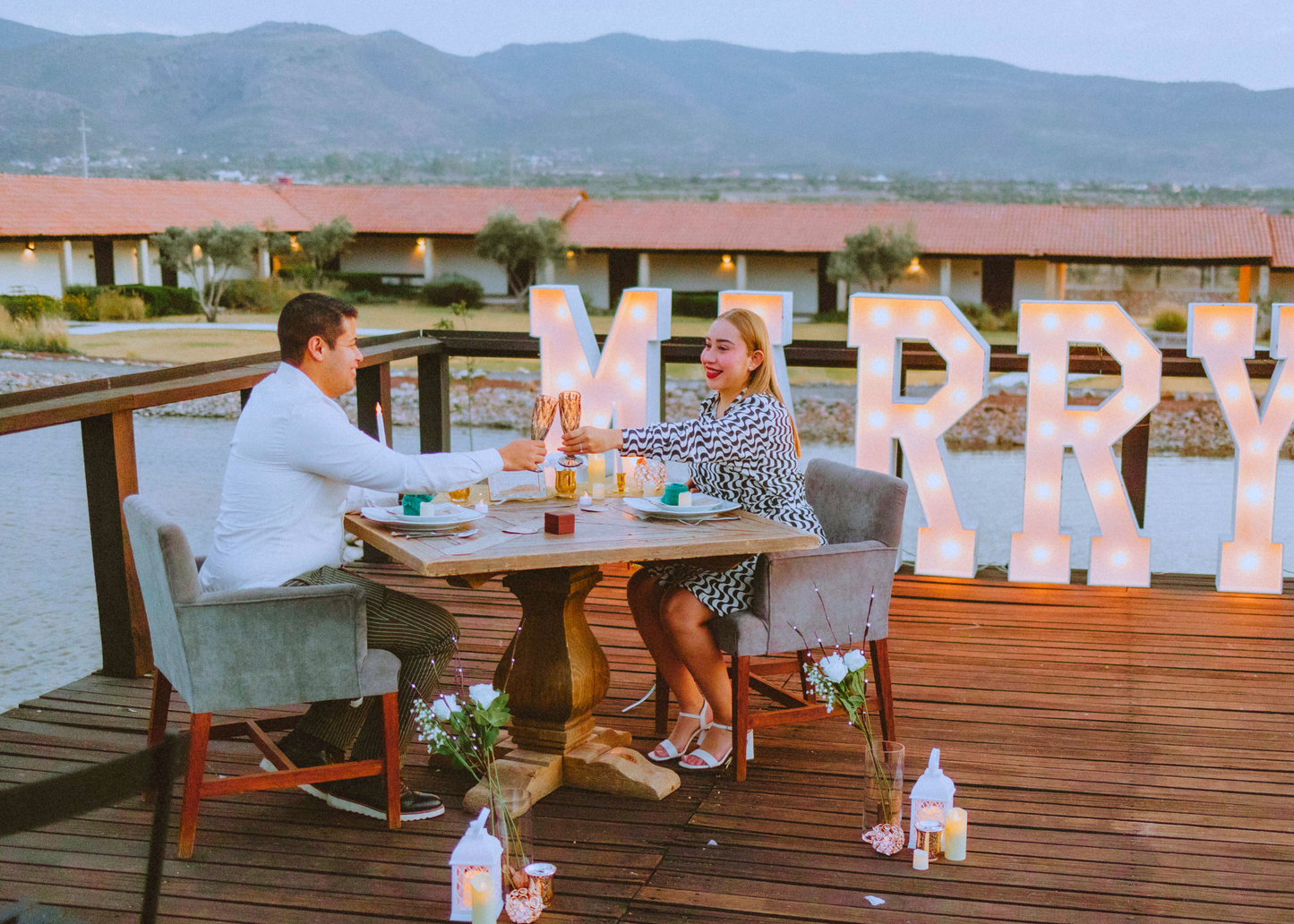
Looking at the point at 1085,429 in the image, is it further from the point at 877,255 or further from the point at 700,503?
the point at 877,255

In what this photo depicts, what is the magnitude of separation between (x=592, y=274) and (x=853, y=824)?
45966 millimetres

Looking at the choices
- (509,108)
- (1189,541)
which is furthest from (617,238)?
(509,108)

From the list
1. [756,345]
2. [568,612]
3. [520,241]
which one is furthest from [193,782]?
[520,241]

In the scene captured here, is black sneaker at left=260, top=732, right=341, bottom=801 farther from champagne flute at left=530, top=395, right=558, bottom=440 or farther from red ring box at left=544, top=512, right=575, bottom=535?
champagne flute at left=530, top=395, right=558, bottom=440

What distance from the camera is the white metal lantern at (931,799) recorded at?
8.99ft

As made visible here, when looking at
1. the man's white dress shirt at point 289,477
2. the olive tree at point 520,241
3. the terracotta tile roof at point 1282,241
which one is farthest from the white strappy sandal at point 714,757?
the olive tree at point 520,241

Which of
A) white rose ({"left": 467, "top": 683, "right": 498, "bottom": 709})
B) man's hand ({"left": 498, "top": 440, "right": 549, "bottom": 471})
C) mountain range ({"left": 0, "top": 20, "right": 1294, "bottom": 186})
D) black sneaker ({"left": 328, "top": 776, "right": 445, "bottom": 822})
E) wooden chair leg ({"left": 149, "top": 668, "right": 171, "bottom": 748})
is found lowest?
black sneaker ({"left": 328, "top": 776, "right": 445, "bottom": 822})

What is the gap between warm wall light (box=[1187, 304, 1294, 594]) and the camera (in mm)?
4848

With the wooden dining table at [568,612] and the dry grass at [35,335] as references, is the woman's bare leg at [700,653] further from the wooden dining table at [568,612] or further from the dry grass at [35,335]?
the dry grass at [35,335]

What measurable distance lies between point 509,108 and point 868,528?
115507 mm

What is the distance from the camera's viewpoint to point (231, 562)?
9.26 ft

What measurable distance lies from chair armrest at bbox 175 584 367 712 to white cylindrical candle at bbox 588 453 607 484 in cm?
93

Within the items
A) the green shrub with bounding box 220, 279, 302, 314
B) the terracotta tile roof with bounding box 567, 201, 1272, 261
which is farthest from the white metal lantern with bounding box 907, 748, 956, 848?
the terracotta tile roof with bounding box 567, 201, 1272, 261

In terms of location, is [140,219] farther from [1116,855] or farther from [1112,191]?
[1112,191]
